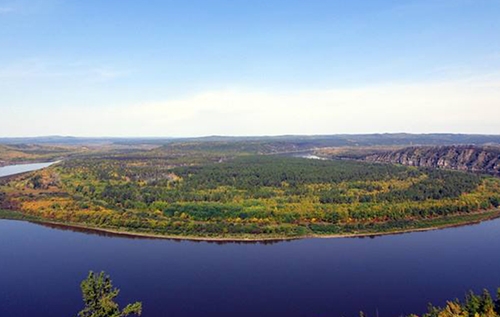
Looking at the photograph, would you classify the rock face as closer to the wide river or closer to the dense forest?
the dense forest

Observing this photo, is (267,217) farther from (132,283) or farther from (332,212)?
(132,283)

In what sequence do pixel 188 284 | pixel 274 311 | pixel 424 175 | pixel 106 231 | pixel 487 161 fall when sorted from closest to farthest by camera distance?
pixel 274 311 < pixel 188 284 < pixel 106 231 < pixel 424 175 < pixel 487 161

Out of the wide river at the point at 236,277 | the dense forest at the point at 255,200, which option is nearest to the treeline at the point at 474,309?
the wide river at the point at 236,277

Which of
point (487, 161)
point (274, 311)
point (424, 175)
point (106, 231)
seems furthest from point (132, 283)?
point (487, 161)

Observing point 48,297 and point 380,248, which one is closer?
point 48,297

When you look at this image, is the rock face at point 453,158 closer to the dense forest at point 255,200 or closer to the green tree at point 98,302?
the dense forest at point 255,200

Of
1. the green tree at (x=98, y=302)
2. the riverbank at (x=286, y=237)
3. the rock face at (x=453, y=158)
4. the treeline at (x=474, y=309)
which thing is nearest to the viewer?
the treeline at (x=474, y=309)

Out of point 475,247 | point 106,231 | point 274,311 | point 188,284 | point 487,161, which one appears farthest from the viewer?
point 487,161
